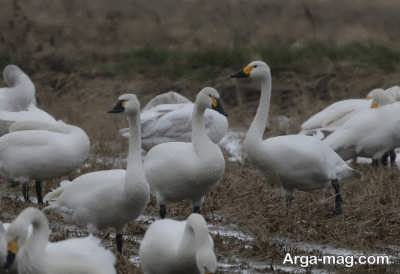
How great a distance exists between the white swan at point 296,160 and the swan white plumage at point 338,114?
2.52 m

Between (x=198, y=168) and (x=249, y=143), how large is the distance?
86 cm

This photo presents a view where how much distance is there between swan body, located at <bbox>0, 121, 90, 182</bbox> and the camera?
9.24 m

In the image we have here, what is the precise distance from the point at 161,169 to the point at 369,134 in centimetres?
315

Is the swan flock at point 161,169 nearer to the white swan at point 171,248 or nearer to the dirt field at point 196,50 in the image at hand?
the white swan at point 171,248

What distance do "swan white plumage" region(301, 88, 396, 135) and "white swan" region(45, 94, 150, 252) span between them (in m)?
4.32

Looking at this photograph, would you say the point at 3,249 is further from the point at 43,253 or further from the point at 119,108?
the point at 119,108

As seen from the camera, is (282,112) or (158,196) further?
(282,112)

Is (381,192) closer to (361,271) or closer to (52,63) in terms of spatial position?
(361,271)

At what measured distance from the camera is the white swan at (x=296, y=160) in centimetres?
898

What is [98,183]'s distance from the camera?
7.78m

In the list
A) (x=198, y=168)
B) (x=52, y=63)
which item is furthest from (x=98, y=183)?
(x=52, y=63)

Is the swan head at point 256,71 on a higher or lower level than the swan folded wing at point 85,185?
higher

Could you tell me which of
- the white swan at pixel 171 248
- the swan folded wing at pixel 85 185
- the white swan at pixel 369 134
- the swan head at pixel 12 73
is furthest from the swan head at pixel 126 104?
the swan head at pixel 12 73

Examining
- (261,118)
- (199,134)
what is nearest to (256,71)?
(261,118)
